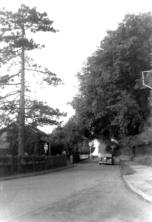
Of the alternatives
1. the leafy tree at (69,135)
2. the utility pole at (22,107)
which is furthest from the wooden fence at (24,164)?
the leafy tree at (69,135)

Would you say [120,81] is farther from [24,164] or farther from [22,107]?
[24,164]

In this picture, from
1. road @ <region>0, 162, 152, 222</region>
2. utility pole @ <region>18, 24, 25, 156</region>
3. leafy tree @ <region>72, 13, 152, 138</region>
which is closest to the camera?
road @ <region>0, 162, 152, 222</region>

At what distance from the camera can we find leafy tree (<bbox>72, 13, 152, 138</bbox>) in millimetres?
43875

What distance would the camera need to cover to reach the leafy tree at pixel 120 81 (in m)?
43.9

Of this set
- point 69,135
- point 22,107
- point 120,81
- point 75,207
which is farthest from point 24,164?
point 75,207

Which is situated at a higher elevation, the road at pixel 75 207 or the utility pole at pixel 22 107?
the utility pole at pixel 22 107

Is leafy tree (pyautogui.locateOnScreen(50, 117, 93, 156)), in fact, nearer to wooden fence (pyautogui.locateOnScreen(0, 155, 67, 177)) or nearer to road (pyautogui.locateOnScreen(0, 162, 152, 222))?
wooden fence (pyautogui.locateOnScreen(0, 155, 67, 177))

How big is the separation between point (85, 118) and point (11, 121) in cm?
1459

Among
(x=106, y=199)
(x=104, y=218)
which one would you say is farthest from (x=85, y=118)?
(x=104, y=218)

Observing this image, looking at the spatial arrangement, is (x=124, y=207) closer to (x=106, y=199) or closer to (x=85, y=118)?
(x=106, y=199)

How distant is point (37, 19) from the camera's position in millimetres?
35594

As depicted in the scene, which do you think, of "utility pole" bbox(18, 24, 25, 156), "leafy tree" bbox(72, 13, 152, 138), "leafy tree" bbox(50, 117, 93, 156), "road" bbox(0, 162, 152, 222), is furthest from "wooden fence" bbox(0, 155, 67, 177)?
"road" bbox(0, 162, 152, 222)

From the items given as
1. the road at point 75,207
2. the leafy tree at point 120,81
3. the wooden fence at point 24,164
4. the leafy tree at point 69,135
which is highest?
the leafy tree at point 120,81

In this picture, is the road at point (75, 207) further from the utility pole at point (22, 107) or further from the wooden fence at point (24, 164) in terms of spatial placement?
the utility pole at point (22, 107)
